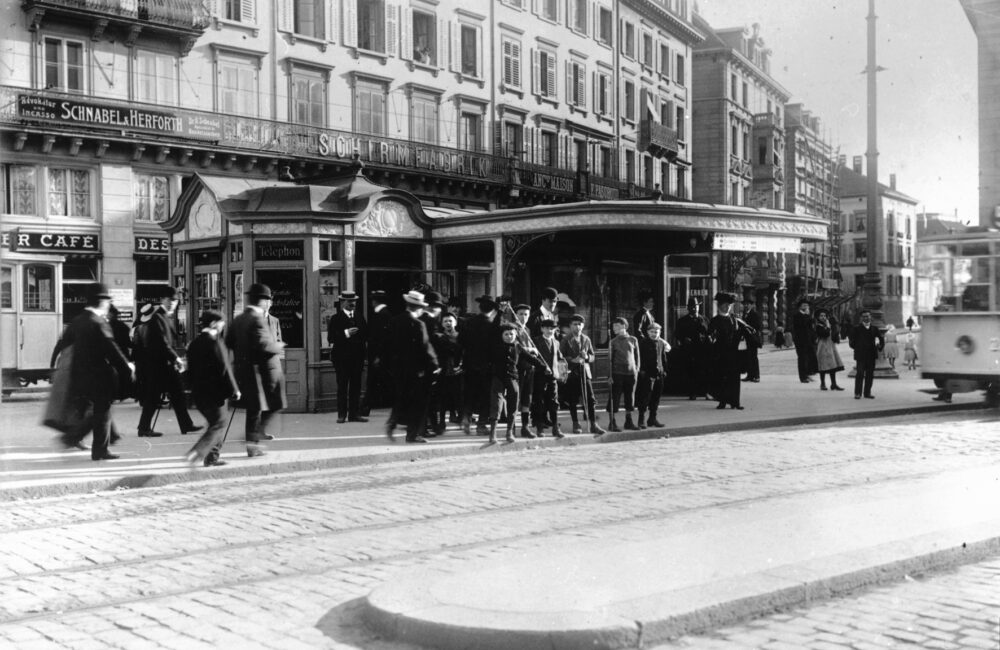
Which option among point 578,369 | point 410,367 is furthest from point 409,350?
point 578,369

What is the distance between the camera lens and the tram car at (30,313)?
25.4 metres

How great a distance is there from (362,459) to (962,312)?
1147cm

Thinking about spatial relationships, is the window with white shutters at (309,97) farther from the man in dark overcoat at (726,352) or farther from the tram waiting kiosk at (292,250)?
the man in dark overcoat at (726,352)

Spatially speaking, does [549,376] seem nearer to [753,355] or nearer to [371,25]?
[753,355]

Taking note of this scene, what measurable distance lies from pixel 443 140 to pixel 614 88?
11.1 metres

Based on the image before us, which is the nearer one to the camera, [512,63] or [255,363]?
[255,363]

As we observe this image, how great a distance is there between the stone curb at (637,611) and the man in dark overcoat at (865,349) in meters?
13.5

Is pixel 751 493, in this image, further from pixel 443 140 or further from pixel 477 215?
pixel 443 140

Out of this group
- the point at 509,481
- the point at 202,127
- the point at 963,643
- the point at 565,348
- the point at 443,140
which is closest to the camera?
the point at 963,643

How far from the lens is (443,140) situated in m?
36.4

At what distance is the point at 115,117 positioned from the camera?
27453mm

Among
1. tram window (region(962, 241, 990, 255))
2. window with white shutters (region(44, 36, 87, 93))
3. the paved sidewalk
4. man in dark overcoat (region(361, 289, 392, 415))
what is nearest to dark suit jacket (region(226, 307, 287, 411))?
the paved sidewalk

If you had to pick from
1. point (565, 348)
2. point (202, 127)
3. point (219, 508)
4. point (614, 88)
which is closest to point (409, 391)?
point (565, 348)

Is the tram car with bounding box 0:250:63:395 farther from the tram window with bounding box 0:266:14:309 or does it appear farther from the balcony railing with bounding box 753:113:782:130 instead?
the balcony railing with bounding box 753:113:782:130
